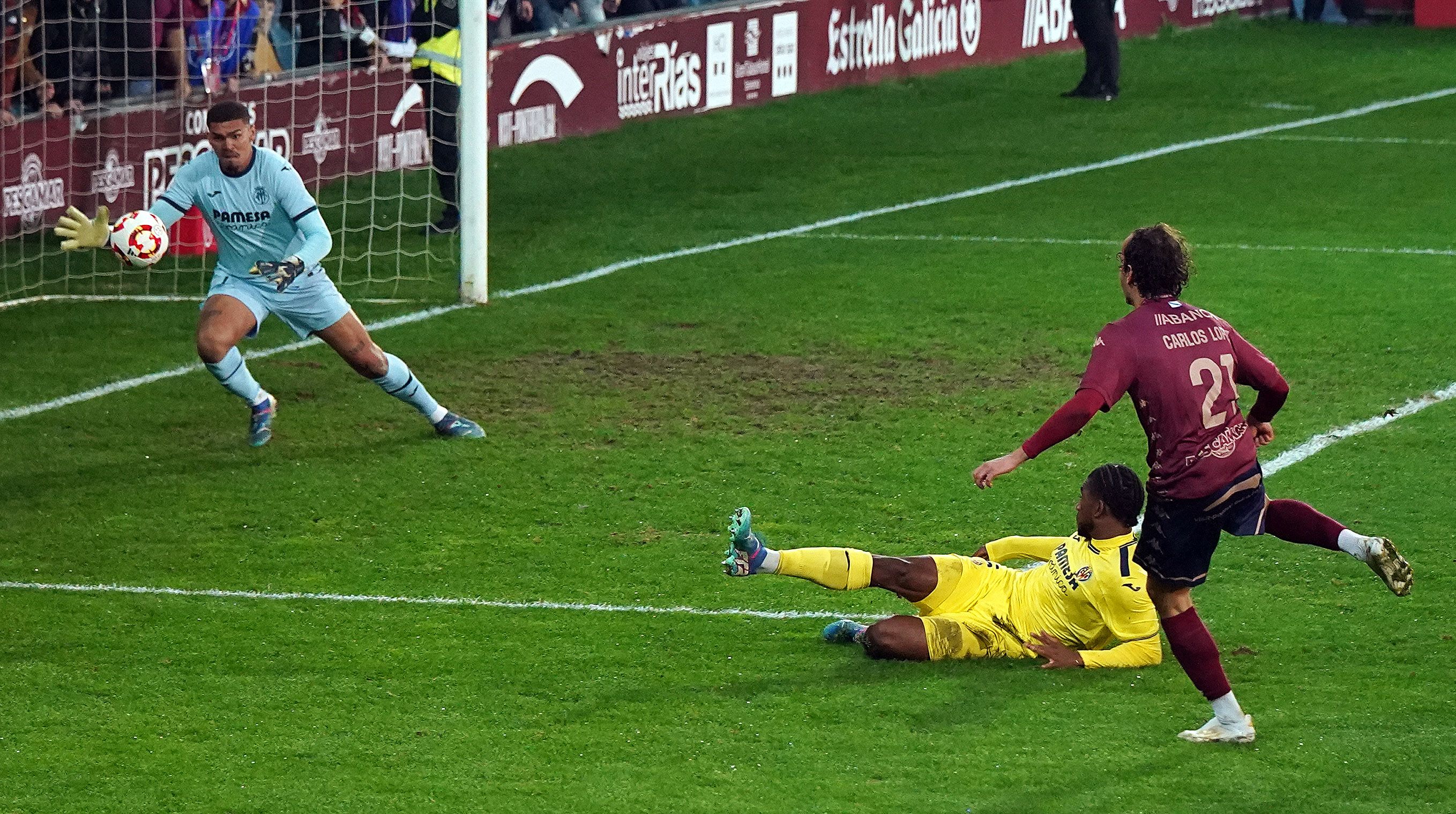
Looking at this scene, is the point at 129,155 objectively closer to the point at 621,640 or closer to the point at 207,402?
the point at 207,402

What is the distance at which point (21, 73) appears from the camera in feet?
47.5

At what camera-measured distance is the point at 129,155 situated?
15.1 meters

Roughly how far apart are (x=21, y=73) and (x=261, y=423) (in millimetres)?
6045

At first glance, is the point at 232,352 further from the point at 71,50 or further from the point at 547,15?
the point at 547,15

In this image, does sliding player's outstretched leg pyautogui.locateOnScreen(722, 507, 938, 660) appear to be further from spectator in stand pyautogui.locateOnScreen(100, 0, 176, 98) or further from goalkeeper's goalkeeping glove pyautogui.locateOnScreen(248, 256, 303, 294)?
spectator in stand pyautogui.locateOnScreen(100, 0, 176, 98)

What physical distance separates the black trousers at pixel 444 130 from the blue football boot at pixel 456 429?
4.98m

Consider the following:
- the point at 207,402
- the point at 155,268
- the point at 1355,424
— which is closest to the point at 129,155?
the point at 155,268

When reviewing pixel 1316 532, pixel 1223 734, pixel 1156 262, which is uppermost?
pixel 1156 262

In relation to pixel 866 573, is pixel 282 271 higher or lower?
higher

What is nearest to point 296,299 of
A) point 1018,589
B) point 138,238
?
point 138,238

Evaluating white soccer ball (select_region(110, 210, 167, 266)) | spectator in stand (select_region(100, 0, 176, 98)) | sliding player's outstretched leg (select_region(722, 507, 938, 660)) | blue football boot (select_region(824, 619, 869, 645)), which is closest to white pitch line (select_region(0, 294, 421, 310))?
spectator in stand (select_region(100, 0, 176, 98))

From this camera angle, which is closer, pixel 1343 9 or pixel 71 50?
pixel 71 50

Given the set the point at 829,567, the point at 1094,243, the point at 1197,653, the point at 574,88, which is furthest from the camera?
the point at 574,88

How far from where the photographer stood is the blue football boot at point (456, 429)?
9734 millimetres
